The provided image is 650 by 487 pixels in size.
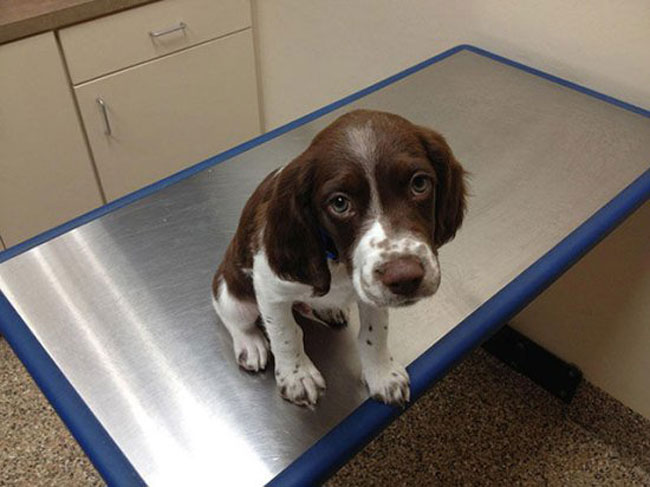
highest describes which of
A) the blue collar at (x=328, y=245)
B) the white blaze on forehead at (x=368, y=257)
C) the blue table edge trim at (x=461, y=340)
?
the white blaze on forehead at (x=368, y=257)

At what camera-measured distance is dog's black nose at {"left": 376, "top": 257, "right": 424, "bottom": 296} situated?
70 cm

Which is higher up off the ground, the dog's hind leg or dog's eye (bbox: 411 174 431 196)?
dog's eye (bbox: 411 174 431 196)

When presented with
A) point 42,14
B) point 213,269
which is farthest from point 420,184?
point 42,14

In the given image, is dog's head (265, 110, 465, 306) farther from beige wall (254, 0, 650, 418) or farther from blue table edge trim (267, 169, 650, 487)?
beige wall (254, 0, 650, 418)

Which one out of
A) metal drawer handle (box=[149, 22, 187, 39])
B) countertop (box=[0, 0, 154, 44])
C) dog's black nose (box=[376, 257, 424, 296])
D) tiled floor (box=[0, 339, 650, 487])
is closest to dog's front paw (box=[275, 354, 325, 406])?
dog's black nose (box=[376, 257, 424, 296])

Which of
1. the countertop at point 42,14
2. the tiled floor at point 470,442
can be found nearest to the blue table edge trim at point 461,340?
the tiled floor at point 470,442

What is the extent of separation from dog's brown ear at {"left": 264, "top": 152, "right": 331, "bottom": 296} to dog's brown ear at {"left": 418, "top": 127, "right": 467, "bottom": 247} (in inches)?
6.0

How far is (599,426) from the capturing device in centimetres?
177

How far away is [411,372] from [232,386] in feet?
0.84

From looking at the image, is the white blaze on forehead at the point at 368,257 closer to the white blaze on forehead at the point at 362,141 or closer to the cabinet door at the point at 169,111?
the white blaze on forehead at the point at 362,141

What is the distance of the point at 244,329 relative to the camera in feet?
3.18

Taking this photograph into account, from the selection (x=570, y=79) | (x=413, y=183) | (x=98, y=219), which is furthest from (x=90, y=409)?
(x=570, y=79)

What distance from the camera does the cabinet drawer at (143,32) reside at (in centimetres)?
175

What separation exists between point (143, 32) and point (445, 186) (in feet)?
4.46
